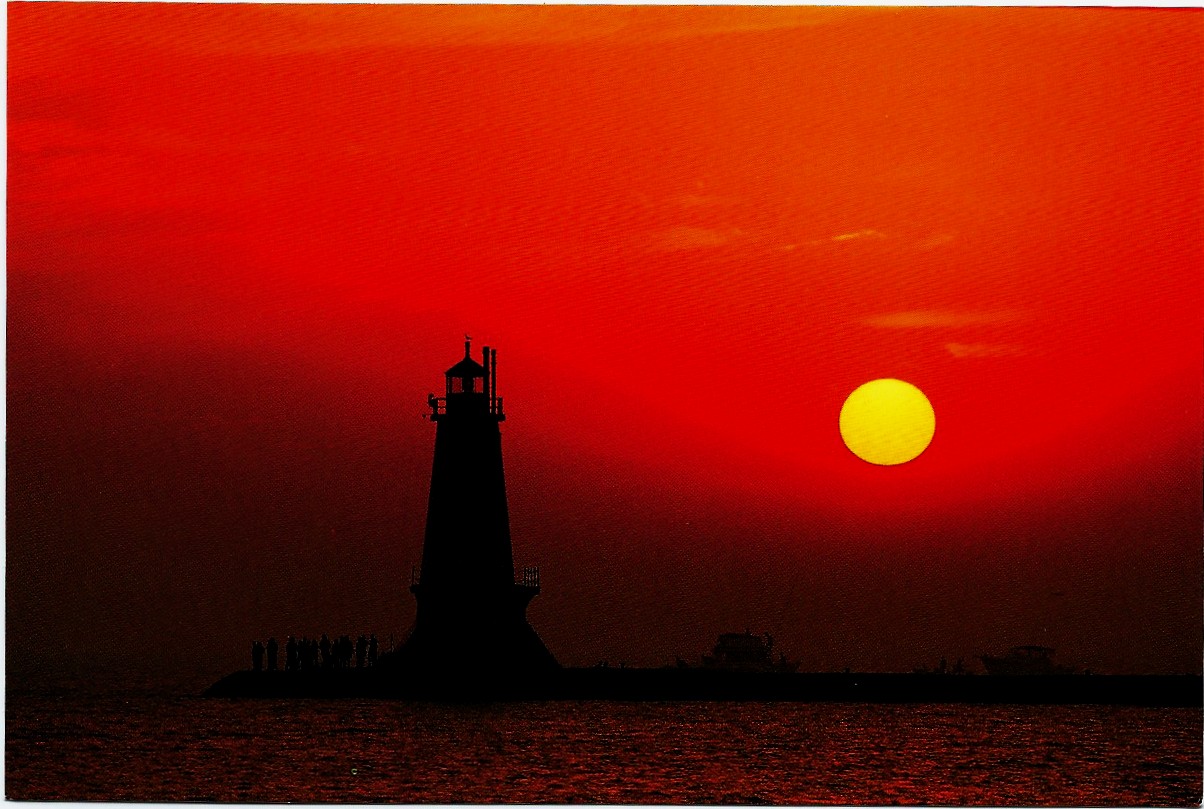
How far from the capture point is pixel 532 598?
29500mm

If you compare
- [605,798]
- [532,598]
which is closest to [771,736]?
[532,598]

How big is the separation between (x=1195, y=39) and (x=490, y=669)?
1478 cm

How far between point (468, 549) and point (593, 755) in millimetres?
4281

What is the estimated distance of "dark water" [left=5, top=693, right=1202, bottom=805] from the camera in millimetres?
22719

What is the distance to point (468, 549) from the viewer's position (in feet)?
96.1

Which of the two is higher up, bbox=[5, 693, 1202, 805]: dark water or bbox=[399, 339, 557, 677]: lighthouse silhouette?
bbox=[399, 339, 557, 677]: lighthouse silhouette

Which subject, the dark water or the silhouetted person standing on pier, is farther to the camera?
the silhouetted person standing on pier

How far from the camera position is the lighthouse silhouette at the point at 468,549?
2903 cm

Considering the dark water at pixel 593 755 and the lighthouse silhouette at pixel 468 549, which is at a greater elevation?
the lighthouse silhouette at pixel 468 549

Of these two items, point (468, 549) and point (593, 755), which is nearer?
point (593, 755)

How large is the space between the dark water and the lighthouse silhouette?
1.36 metres

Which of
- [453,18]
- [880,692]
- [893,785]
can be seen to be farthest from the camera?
[880,692]

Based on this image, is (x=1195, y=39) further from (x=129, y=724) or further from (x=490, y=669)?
(x=129, y=724)

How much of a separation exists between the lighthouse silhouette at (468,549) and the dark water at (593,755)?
53.4 inches
